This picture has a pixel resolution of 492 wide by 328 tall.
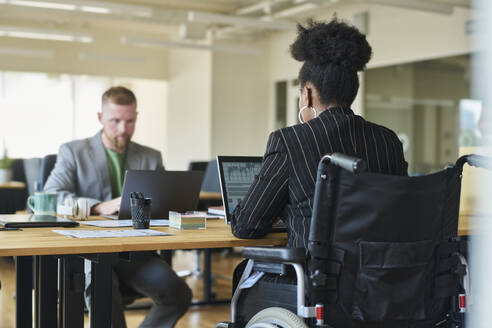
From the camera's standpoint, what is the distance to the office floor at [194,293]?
13.4 feet

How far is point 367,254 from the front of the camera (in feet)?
5.40

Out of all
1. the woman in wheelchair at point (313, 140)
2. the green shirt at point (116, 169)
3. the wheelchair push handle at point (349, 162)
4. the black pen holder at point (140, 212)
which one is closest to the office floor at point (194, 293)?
the green shirt at point (116, 169)

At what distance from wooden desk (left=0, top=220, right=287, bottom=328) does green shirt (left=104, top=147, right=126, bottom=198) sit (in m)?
0.90

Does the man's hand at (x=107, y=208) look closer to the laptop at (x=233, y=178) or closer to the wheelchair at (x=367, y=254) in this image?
the laptop at (x=233, y=178)

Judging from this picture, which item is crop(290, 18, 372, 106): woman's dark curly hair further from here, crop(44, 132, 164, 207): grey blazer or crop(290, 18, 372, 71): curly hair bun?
crop(44, 132, 164, 207): grey blazer

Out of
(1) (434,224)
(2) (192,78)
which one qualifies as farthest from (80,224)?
(2) (192,78)

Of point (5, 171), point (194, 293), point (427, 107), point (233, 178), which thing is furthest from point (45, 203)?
point (427, 107)

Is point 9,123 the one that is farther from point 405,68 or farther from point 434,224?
point 434,224

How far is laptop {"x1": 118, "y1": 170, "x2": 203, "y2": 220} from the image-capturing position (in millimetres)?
2525

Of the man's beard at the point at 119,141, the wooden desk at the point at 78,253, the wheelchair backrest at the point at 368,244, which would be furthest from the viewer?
the man's beard at the point at 119,141

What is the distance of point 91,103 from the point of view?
13.1m

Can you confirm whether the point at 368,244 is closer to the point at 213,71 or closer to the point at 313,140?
the point at 313,140

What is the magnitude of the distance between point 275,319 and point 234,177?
0.90 m

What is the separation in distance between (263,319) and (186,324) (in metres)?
2.32
